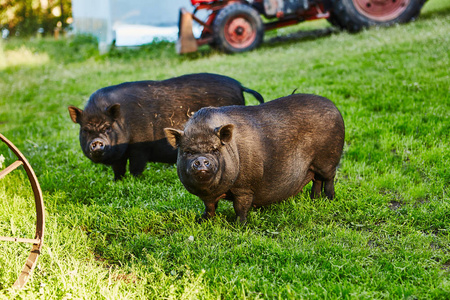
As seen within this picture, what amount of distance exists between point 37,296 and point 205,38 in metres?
9.77

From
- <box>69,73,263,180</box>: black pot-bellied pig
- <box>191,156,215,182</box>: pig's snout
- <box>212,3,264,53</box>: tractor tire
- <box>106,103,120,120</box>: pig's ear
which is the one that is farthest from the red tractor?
<box>191,156,215,182</box>: pig's snout

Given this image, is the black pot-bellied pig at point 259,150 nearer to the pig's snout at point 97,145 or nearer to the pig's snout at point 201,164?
the pig's snout at point 201,164

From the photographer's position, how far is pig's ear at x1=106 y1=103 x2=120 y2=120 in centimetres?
481

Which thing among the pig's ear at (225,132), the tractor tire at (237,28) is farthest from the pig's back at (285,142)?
the tractor tire at (237,28)

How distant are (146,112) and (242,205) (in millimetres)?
1834

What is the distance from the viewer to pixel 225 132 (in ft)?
11.6

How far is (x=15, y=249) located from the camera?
3.58 metres

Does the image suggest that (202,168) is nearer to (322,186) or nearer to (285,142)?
(285,142)

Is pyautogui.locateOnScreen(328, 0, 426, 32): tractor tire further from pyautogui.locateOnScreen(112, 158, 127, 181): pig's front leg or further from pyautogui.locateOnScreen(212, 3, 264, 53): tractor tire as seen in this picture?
pyautogui.locateOnScreen(112, 158, 127, 181): pig's front leg

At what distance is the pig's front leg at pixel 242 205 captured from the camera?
3.87m

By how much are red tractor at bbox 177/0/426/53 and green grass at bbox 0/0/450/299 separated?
11.2 feet

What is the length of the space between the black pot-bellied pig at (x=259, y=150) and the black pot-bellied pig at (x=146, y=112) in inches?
39.4

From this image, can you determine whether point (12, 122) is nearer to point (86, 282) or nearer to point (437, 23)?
point (86, 282)

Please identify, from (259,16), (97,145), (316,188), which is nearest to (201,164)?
(316,188)
